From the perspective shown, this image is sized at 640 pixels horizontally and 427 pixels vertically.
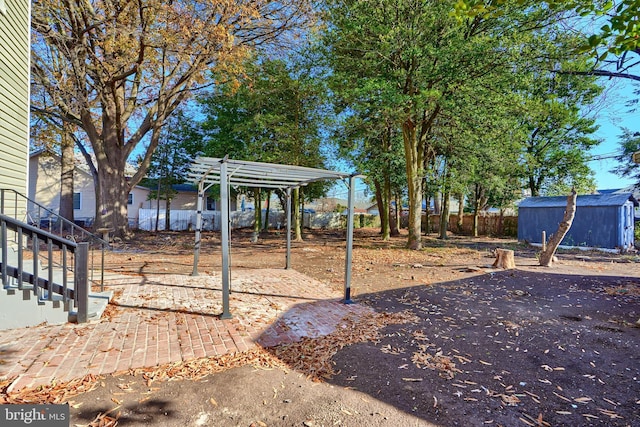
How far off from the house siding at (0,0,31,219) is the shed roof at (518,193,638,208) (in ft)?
56.9

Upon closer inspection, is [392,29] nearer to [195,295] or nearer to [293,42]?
[293,42]

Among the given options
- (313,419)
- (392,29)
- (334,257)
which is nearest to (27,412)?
(313,419)

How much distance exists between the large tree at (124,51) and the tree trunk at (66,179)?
6447 mm

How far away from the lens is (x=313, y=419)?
2229 millimetres

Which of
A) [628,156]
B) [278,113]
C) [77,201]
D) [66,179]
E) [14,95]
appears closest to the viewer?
[14,95]

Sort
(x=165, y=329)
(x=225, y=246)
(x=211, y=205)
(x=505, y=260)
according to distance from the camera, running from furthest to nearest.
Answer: (x=211, y=205) < (x=505, y=260) < (x=225, y=246) < (x=165, y=329)

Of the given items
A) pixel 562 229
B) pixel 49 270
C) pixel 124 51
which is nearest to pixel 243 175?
pixel 49 270

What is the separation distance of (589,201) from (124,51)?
58.8 feet

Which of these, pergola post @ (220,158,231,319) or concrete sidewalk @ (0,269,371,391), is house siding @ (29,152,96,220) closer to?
concrete sidewalk @ (0,269,371,391)

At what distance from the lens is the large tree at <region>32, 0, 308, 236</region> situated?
898cm

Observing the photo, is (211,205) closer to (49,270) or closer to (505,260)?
(505,260)

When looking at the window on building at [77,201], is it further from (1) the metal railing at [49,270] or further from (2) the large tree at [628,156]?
(2) the large tree at [628,156]

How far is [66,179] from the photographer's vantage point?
17.1 metres

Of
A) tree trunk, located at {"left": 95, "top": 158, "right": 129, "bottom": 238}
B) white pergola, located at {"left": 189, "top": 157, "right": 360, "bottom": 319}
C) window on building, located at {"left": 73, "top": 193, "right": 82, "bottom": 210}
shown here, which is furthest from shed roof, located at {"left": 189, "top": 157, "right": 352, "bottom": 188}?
window on building, located at {"left": 73, "top": 193, "right": 82, "bottom": 210}
